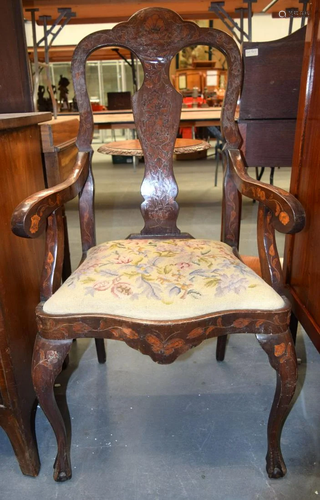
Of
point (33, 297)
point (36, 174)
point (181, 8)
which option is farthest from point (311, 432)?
point (181, 8)

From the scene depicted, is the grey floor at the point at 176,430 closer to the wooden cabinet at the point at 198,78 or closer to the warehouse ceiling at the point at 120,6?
the warehouse ceiling at the point at 120,6

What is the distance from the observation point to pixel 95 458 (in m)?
1.08

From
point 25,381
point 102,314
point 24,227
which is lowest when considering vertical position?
point 25,381

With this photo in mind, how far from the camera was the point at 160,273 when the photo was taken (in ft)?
3.04

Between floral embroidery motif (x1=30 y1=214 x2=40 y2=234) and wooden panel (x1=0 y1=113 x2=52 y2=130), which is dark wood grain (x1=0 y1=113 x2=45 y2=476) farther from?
floral embroidery motif (x1=30 y1=214 x2=40 y2=234)

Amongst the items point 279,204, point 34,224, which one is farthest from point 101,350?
point 279,204

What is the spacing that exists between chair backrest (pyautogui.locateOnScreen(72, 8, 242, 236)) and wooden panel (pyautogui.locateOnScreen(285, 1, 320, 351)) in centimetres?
18

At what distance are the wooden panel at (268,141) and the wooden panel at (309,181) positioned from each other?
0.66 metres

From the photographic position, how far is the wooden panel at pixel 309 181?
1033 millimetres

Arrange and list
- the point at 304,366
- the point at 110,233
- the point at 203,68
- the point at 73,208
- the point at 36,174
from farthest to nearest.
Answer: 1. the point at 203,68
2. the point at 73,208
3. the point at 110,233
4. the point at 304,366
5. the point at 36,174

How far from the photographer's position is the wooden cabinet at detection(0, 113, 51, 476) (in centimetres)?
94

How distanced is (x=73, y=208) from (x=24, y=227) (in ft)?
9.63

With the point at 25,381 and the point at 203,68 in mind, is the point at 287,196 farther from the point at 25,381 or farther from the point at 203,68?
the point at 203,68

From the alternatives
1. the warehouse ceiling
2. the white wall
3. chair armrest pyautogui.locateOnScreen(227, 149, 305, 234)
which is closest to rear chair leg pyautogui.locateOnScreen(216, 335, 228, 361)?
chair armrest pyautogui.locateOnScreen(227, 149, 305, 234)
